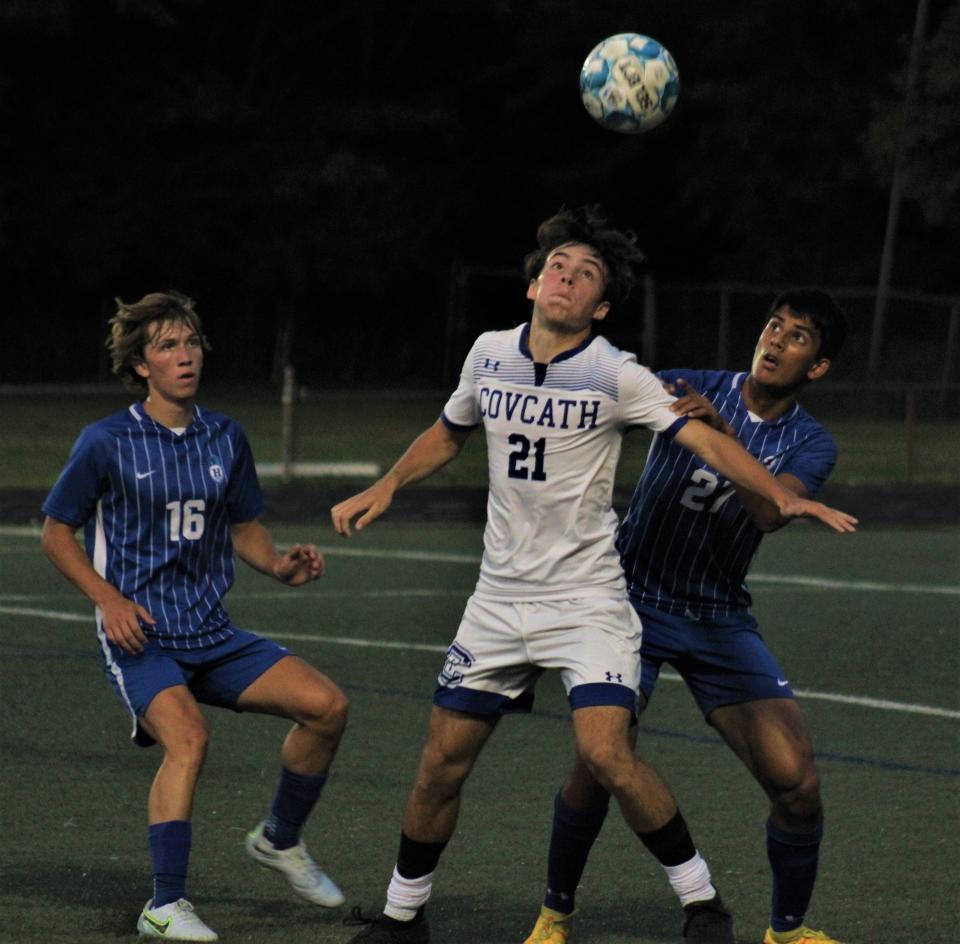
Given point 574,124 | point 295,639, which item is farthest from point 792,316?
point 574,124

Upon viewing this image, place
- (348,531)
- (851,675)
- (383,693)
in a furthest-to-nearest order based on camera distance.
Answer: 1. (851,675)
2. (383,693)
3. (348,531)

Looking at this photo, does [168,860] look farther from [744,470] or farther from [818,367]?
[818,367]

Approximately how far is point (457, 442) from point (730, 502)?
2.75 ft

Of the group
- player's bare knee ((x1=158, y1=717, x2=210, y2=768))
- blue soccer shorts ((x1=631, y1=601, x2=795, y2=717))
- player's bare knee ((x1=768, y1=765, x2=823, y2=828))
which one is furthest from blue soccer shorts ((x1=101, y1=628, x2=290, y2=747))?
player's bare knee ((x1=768, y1=765, x2=823, y2=828))

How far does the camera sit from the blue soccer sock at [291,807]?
19.7ft

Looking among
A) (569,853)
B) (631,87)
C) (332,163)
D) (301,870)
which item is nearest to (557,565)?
(569,853)

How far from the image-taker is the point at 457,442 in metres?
5.82

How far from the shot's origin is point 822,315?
228 inches

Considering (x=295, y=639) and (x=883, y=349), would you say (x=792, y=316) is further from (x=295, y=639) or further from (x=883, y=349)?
(x=883, y=349)

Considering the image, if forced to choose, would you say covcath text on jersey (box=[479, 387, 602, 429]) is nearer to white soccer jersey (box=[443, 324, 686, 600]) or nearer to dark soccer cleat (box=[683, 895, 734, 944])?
white soccer jersey (box=[443, 324, 686, 600])

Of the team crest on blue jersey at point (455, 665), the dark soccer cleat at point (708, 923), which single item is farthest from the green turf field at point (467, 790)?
the team crest on blue jersey at point (455, 665)

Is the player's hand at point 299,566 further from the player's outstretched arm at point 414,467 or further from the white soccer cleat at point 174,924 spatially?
the white soccer cleat at point 174,924

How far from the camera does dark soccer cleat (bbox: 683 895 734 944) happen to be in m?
5.41

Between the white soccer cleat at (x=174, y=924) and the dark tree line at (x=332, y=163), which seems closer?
the white soccer cleat at (x=174, y=924)
